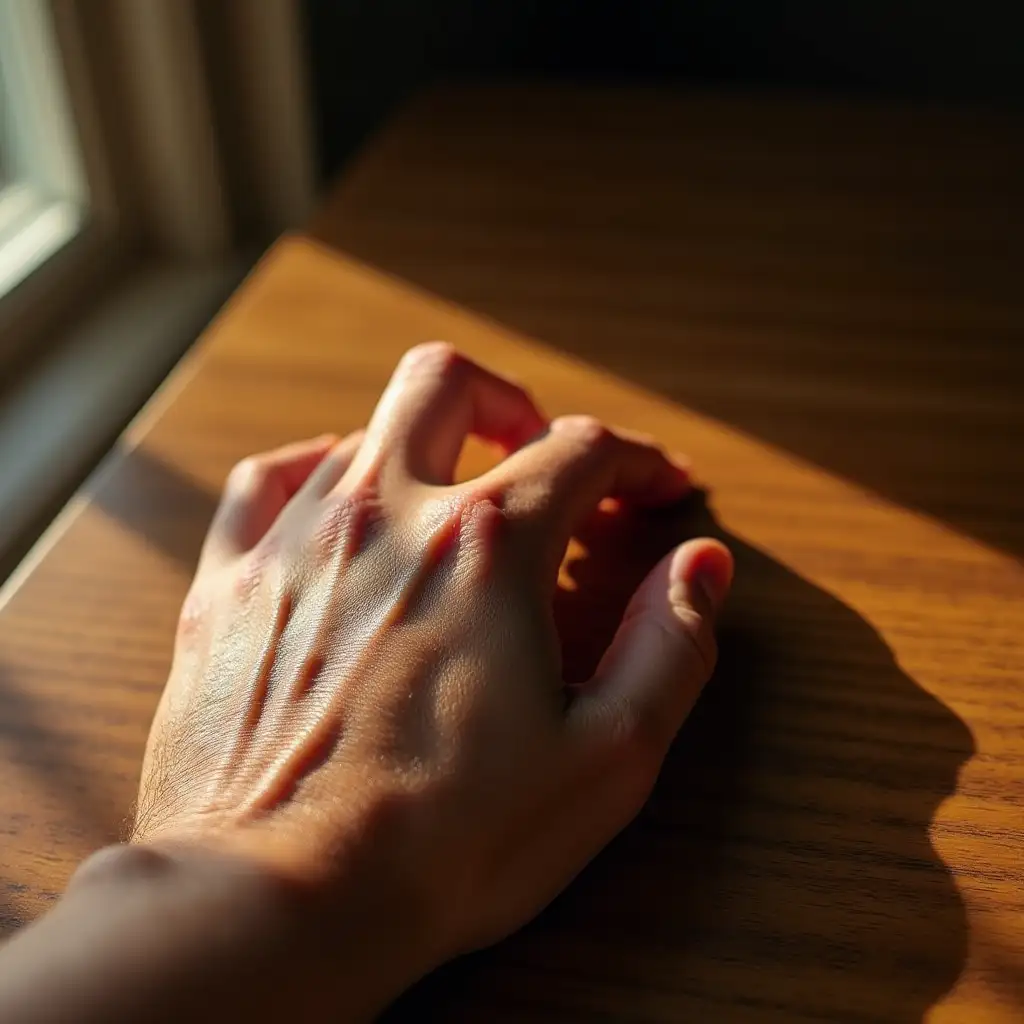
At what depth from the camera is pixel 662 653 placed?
16.9 inches

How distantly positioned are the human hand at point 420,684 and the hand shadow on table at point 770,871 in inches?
0.6

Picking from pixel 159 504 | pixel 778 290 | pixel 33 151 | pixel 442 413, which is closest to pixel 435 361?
pixel 442 413

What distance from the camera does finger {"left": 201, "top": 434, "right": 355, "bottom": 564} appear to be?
51 centimetres

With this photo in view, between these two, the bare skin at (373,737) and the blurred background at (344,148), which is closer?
the bare skin at (373,737)

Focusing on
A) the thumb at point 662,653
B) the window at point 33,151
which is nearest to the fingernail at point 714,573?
the thumb at point 662,653

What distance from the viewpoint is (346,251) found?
2.53 ft

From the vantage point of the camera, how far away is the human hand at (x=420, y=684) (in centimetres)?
36

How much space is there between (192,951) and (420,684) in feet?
0.40

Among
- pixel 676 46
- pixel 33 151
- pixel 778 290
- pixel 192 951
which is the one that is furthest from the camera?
pixel 676 46

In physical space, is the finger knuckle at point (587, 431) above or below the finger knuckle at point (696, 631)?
above

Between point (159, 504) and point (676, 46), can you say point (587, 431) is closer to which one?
point (159, 504)

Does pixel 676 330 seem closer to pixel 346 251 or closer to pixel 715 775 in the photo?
pixel 346 251

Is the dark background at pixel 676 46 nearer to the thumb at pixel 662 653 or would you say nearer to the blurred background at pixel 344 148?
the blurred background at pixel 344 148

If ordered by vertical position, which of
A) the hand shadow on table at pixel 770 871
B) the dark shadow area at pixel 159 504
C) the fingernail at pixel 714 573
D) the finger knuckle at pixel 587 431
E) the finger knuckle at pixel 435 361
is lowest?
the hand shadow on table at pixel 770 871
